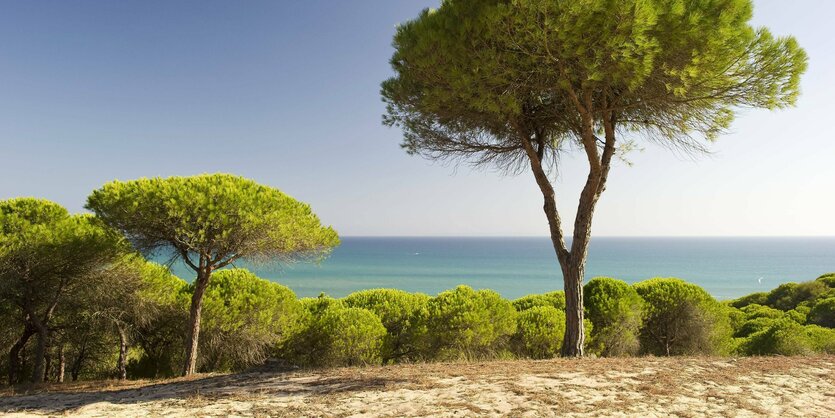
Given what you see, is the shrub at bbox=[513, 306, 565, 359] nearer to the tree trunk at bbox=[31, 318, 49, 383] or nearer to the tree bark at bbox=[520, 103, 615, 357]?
the tree bark at bbox=[520, 103, 615, 357]

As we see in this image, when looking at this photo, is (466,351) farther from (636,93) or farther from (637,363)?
(636,93)

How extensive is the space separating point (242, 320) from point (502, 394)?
8.89m

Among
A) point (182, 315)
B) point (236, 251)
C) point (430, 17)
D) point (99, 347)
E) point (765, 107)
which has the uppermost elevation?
point (430, 17)

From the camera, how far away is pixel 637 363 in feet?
24.5

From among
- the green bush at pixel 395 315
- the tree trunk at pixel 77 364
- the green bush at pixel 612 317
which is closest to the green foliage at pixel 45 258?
the tree trunk at pixel 77 364

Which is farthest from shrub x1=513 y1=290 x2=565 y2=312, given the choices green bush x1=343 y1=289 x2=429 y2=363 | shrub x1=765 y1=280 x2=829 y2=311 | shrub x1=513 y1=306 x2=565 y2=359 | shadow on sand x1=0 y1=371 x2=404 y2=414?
shrub x1=765 y1=280 x2=829 y2=311

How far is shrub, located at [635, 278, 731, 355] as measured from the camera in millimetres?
15188

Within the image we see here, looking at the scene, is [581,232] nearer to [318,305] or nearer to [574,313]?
[574,313]

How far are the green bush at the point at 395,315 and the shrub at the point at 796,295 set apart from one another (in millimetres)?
28638

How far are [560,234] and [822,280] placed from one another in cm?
3403

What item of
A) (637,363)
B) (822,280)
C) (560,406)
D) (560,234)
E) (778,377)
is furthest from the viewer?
(822,280)

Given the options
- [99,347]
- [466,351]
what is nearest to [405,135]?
[466,351]

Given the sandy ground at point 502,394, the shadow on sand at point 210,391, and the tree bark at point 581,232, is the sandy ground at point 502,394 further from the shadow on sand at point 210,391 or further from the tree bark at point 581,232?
the tree bark at point 581,232

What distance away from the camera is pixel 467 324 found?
12.2 m
